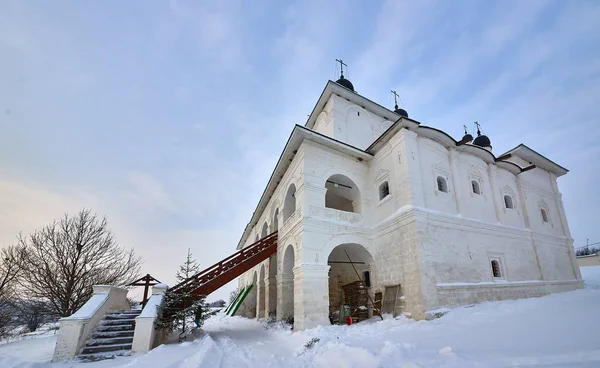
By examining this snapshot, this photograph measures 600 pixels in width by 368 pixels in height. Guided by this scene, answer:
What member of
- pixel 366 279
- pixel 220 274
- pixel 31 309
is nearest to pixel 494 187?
pixel 366 279

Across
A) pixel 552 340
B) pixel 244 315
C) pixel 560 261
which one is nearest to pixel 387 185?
pixel 552 340

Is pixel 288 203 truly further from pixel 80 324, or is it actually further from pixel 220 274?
pixel 80 324

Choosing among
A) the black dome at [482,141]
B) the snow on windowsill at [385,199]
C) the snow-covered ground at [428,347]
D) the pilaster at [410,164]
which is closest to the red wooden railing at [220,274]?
the snow-covered ground at [428,347]

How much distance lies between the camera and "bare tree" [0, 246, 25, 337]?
43.6 feet

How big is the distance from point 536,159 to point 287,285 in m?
18.7

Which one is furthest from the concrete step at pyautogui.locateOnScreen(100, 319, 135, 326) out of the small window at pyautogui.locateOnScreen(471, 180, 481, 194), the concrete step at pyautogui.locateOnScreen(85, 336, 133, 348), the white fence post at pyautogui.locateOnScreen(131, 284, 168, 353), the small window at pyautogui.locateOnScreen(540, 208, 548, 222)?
the small window at pyautogui.locateOnScreen(540, 208, 548, 222)

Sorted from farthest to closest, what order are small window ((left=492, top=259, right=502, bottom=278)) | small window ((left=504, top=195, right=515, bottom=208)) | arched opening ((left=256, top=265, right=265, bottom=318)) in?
arched opening ((left=256, top=265, right=265, bottom=318)) → small window ((left=504, top=195, right=515, bottom=208)) → small window ((left=492, top=259, right=502, bottom=278))

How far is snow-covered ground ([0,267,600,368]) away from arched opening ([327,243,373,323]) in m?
2.22

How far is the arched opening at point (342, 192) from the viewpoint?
14.8 m

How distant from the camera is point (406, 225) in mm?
11625

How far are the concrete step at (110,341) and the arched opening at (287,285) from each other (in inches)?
289

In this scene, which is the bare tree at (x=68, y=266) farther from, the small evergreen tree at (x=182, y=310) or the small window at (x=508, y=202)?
the small window at (x=508, y=202)

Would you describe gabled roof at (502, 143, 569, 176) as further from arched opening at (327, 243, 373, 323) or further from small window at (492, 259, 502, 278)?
arched opening at (327, 243, 373, 323)

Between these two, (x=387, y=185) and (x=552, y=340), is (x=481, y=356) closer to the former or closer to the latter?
(x=552, y=340)
